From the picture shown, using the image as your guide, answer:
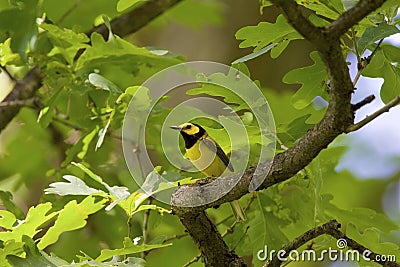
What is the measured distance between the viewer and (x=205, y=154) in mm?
1433

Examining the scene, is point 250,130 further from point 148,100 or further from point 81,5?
point 81,5

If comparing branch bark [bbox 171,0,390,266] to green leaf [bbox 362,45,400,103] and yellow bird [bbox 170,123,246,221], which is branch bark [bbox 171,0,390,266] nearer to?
yellow bird [bbox 170,123,246,221]

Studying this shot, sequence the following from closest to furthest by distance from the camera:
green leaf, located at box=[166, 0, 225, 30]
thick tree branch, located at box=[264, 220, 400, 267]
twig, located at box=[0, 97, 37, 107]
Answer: thick tree branch, located at box=[264, 220, 400, 267], twig, located at box=[0, 97, 37, 107], green leaf, located at box=[166, 0, 225, 30]

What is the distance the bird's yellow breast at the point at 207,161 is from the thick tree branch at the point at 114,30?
1.63 feet

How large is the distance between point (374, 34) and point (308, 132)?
26cm

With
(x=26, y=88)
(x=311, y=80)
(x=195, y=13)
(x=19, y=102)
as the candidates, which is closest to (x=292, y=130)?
(x=311, y=80)

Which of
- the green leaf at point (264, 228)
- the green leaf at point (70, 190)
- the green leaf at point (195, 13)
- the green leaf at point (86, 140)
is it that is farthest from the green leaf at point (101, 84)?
the green leaf at point (195, 13)

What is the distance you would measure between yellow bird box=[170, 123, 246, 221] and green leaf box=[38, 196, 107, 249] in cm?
29

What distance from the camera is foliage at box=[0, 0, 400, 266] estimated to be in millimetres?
1143

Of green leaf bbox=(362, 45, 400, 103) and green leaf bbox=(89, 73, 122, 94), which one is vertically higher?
green leaf bbox=(362, 45, 400, 103)

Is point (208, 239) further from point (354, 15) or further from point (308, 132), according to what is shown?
point (354, 15)

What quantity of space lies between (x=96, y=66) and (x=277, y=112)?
590mm

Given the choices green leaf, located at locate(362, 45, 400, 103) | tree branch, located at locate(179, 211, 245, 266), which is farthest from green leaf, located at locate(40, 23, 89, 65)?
green leaf, located at locate(362, 45, 400, 103)

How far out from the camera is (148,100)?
1.42 metres
